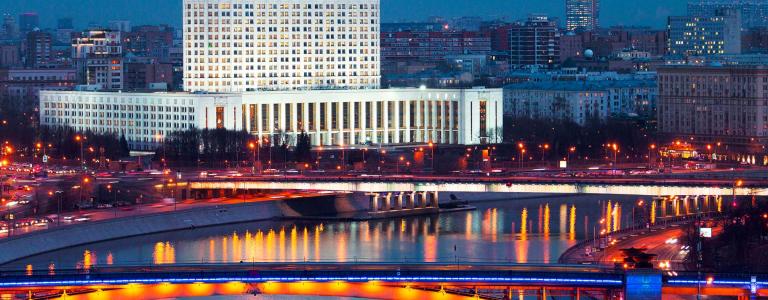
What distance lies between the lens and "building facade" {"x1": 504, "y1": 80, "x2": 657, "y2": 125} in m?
89.4

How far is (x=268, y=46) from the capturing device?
262 ft

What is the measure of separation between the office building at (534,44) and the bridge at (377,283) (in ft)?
292

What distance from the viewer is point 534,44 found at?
128 metres

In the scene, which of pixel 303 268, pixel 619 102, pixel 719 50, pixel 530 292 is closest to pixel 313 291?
pixel 303 268

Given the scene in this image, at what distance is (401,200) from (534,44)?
7032 cm

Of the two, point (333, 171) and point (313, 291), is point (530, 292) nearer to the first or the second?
point (313, 291)

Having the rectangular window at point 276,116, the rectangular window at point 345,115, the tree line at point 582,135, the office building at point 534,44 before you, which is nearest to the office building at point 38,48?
the office building at point 534,44

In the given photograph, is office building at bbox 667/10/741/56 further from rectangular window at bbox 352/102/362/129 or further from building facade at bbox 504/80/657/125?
rectangular window at bbox 352/102/362/129

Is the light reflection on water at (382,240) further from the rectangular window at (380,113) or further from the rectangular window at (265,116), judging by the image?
the rectangular window at (380,113)

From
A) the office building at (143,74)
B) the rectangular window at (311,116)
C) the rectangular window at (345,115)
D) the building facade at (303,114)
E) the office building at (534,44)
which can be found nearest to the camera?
the building facade at (303,114)

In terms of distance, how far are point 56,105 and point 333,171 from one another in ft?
65.0

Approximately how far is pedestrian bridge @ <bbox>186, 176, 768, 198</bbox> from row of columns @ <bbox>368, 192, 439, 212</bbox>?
1.64m

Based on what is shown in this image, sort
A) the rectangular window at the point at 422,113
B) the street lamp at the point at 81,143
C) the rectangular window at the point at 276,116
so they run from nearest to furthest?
the street lamp at the point at 81,143, the rectangular window at the point at 276,116, the rectangular window at the point at 422,113

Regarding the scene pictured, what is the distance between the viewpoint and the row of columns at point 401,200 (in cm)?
5856
